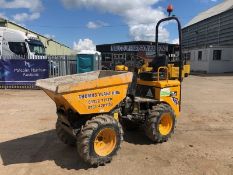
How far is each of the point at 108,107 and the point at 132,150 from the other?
116cm

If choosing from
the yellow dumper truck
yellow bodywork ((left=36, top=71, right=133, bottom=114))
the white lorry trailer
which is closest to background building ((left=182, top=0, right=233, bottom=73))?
the white lorry trailer

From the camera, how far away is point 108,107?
509 centimetres

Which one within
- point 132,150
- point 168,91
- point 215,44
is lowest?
point 132,150

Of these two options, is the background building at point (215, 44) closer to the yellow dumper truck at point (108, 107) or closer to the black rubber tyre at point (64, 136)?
the yellow dumper truck at point (108, 107)

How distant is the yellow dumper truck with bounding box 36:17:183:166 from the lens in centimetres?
475

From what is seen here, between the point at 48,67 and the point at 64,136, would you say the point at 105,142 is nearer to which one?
the point at 64,136

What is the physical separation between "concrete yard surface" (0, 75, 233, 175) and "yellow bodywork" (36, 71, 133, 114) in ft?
3.17

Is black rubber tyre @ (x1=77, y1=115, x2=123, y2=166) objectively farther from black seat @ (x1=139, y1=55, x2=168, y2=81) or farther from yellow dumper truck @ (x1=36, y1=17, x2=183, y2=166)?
black seat @ (x1=139, y1=55, x2=168, y2=81)

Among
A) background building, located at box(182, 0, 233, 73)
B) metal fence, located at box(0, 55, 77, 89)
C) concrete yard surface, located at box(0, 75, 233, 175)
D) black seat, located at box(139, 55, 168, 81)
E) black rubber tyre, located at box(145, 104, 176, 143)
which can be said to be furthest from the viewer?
background building, located at box(182, 0, 233, 73)

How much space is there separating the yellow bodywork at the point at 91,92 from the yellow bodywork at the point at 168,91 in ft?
3.19

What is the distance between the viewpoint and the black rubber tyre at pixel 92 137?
4.75m

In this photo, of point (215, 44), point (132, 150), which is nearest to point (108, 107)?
point (132, 150)

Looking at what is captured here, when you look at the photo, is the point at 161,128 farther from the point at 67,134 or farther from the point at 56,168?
the point at 56,168

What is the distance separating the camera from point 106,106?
505cm
